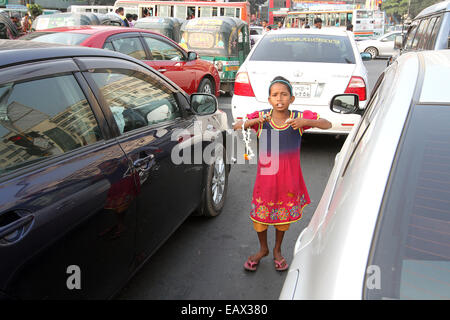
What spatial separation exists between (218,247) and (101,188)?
1615 millimetres

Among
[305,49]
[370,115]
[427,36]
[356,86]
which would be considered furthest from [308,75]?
[370,115]

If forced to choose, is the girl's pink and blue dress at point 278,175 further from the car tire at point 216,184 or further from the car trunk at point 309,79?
the car trunk at point 309,79

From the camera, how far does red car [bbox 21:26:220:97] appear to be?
6.14m

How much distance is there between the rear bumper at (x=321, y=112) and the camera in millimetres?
5555

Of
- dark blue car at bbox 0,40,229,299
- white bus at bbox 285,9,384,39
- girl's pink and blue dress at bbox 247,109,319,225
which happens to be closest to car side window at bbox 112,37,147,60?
dark blue car at bbox 0,40,229,299

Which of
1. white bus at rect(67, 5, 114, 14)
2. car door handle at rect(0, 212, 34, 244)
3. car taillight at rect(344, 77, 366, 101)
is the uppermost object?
white bus at rect(67, 5, 114, 14)

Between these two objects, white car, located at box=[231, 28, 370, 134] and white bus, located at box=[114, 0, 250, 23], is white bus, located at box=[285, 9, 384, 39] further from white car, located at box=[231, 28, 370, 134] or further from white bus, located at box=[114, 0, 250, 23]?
white car, located at box=[231, 28, 370, 134]

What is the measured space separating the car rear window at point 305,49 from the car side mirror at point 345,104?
279 cm

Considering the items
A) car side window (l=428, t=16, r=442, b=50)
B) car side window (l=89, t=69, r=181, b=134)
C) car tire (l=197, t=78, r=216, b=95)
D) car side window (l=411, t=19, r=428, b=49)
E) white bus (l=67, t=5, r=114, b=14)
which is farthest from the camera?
white bus (l=67, t=5, r=114, b=14)

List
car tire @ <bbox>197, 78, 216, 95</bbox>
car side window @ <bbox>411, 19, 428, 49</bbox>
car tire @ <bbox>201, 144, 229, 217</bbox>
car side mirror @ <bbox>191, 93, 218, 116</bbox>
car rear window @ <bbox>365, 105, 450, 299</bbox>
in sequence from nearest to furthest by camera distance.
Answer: car rear window @ <bbox>365, 105, 450, 299</bbox> → car side mirror @ <bbox>191, 93, 218, 116</bbox> → car tire @ <bbox>201, 144, 229, 217</bbox> → car side window @ <bbox>411, 19, 428, 49</bbox> → car tire @ <bbox>197, 78, 216, 95</bbox>

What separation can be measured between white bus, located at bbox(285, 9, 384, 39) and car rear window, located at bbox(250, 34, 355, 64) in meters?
26.3

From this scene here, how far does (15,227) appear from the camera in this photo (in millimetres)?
1613

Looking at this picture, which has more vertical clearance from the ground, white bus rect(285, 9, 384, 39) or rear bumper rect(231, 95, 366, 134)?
white bus rect(285, 9, 384, 39)
